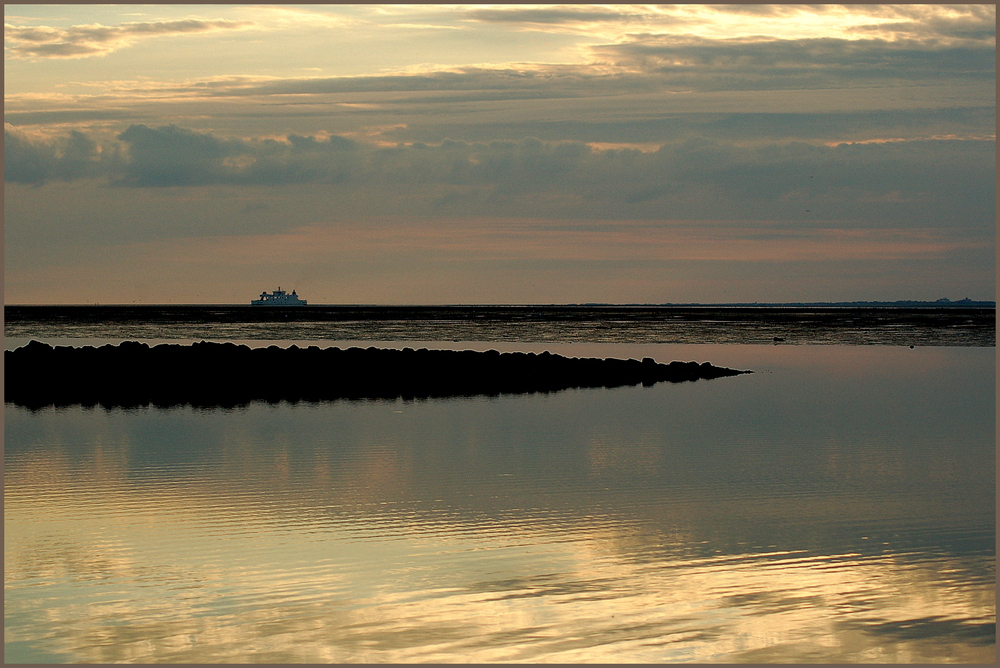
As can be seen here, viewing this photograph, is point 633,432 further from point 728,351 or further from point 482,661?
point 728,351

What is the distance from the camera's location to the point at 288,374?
37.2 meters

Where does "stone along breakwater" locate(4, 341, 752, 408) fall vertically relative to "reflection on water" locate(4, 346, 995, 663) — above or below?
above

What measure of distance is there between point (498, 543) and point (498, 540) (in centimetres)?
15

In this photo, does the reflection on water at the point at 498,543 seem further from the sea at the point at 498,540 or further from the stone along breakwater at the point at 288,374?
the stone along breakwater at the point at 288,374

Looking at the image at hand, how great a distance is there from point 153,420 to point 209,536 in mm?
12967

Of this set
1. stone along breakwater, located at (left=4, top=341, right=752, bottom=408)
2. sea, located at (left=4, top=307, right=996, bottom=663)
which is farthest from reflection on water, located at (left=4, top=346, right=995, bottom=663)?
stone along breakwater, located at (left=4, top=341, right=752, bottom=408)

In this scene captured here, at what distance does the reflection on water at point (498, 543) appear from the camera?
9703 mm

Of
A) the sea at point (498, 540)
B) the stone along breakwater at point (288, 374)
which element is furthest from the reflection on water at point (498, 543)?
the stone along breakwater at point (288, 374)

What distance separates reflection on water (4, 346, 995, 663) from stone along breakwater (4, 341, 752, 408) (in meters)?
8.90

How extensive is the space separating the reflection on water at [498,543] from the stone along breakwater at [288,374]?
350 inches

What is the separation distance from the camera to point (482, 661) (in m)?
9.12

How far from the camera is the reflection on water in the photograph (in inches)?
382

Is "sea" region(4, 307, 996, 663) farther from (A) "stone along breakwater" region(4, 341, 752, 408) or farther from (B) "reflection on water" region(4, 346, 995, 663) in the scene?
(A) "stone along breakwater" region(4, 341, 752, 408)

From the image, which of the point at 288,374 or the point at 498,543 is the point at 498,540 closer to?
the point at 498,543
